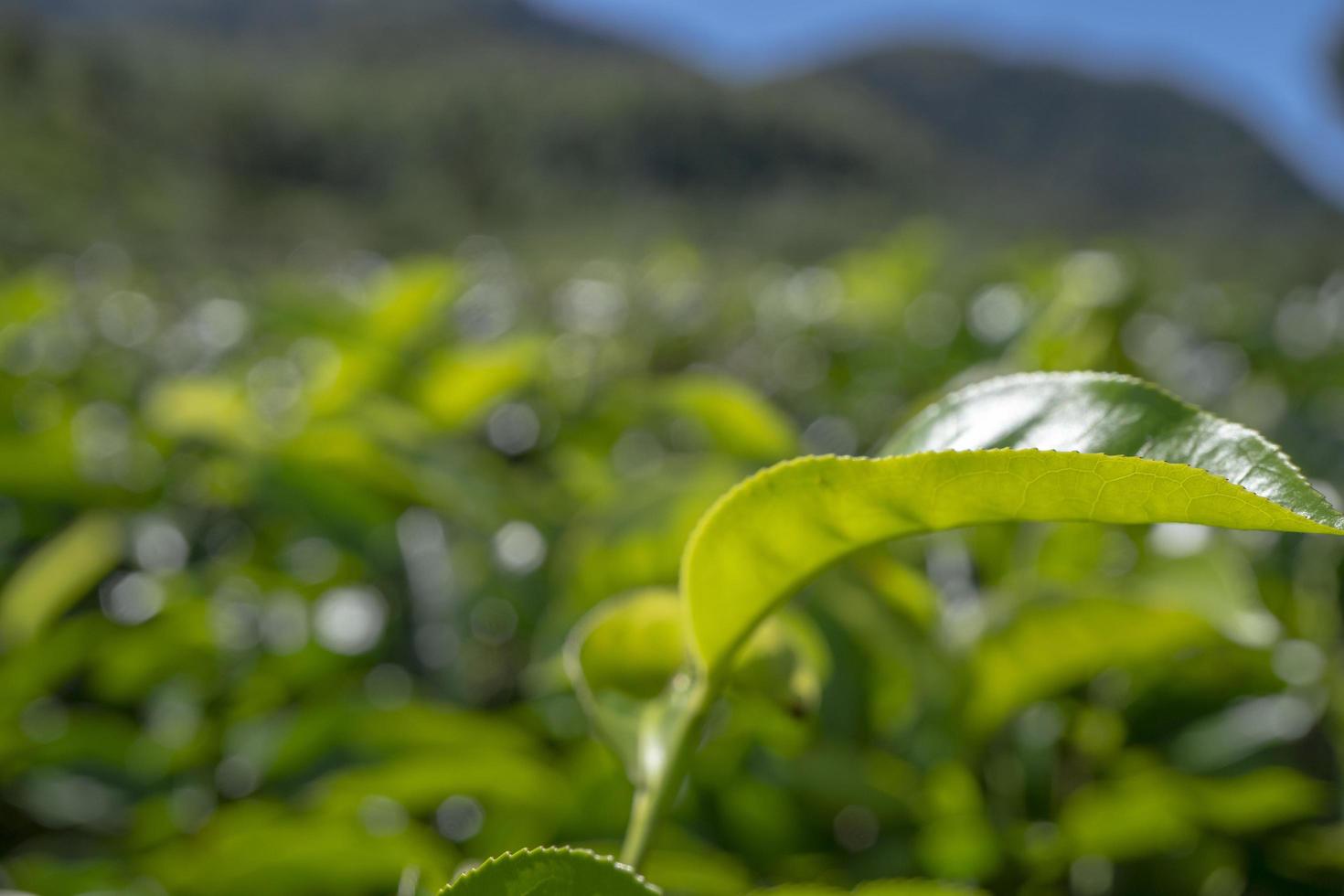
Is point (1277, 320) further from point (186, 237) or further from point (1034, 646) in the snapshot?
point (186, 237)

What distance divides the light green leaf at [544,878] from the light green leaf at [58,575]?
61cm

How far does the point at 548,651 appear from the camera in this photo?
0.54 metres

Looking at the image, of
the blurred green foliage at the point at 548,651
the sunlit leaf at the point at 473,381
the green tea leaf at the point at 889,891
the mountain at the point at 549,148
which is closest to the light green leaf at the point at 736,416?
the blurred green foliage at the point at 548,651

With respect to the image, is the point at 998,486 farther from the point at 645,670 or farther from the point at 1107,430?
the point at 645,670

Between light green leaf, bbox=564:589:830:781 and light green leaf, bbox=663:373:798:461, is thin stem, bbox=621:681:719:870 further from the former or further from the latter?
light green leaf, bbox=663:373:798:461

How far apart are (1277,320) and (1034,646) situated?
3.96ft

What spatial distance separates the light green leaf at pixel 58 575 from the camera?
2.38 feet

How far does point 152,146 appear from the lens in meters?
12.8

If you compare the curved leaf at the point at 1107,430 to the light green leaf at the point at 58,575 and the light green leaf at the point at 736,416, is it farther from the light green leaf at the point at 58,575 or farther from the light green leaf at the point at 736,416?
the light green leaf at the point at 58,575

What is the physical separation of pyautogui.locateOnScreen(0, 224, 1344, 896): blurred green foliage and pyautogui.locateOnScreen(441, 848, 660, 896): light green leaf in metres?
0.15

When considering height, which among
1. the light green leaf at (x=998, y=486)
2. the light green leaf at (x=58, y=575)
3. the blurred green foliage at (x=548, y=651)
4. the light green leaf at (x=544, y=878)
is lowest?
the light green leaf at (x=58, y=575)

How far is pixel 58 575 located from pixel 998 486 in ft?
2.24

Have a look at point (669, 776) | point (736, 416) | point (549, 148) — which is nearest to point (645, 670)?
point (669, 776)

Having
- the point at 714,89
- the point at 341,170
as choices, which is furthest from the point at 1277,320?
the point at 714,89
